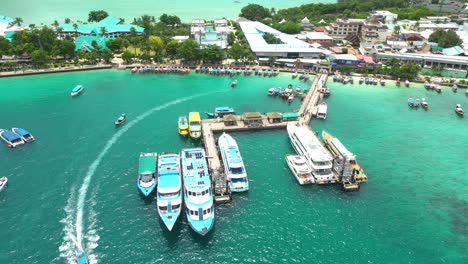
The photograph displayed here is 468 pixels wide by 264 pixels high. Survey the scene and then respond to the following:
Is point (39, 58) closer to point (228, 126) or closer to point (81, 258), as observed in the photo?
point (228, 126)

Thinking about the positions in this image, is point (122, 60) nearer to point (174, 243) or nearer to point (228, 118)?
point (228, 118)

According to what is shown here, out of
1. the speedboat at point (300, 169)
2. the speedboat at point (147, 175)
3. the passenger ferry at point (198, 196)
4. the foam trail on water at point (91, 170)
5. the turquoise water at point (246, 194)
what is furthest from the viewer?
the speedboat at point (300, 169)

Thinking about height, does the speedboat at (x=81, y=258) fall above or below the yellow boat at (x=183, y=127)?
below

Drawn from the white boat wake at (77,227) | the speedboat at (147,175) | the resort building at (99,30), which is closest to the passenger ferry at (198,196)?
the speedboat at (147,175)

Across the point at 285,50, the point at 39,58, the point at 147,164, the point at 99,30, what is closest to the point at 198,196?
the point at 147,164

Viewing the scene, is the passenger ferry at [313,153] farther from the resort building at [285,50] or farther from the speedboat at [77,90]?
the resort building at [285,50]

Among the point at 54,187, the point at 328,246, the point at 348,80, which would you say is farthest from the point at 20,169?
the point at 348,80
